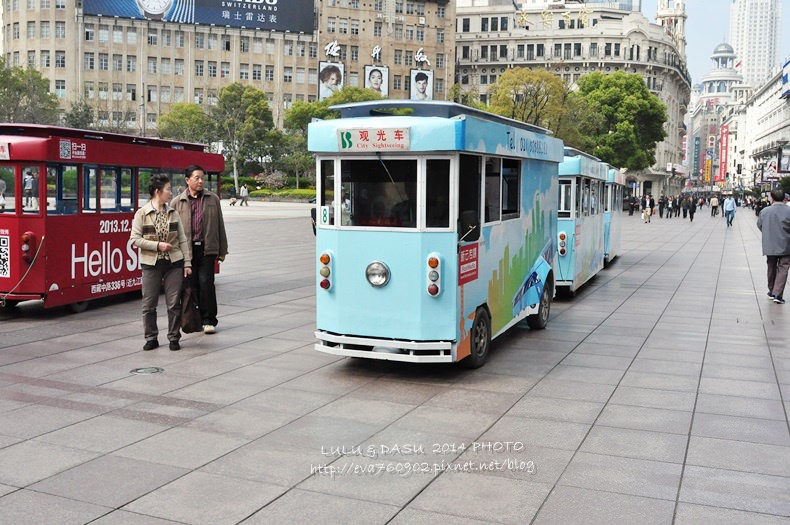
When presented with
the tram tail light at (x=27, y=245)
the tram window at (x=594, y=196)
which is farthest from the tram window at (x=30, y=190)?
the tram window at (x=594, y=196)

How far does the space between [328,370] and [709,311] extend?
769cm

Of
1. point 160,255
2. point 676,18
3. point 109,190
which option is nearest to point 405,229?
point 160,255

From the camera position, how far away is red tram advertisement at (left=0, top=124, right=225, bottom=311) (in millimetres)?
11312

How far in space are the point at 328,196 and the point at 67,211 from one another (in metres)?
5.11

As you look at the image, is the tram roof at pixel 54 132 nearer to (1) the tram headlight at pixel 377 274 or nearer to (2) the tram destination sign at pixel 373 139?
(2) the tram destination sign at pixel 373 139

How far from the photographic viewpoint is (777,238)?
14.6 m

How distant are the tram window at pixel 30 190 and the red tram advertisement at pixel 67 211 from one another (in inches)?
0.5

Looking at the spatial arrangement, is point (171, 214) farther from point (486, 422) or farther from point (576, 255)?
point (576, 255)

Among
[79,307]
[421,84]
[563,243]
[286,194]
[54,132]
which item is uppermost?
[421,84]

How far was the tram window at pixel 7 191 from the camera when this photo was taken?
11.3m

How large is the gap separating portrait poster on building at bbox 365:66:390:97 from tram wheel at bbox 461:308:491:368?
9850cm

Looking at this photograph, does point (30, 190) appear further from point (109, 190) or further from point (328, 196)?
point (328, 196)

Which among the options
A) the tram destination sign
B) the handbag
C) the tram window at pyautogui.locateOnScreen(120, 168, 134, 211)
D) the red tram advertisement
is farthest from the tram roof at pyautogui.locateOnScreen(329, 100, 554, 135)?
the tram window at pyautogui.locateOnScreen(120, 168, 134, 211)

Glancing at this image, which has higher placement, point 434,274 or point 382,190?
point 382,190
